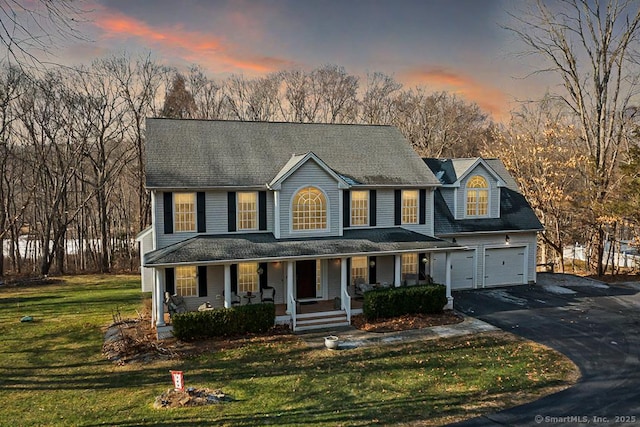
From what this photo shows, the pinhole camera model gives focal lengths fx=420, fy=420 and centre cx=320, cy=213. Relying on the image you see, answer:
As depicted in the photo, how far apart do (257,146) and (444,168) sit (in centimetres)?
1010

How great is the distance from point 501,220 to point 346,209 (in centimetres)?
904

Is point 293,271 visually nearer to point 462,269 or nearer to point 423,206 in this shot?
point 423,206

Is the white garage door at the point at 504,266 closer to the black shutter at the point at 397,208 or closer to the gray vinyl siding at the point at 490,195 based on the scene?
the gray vinyl siding at the point at 490,195

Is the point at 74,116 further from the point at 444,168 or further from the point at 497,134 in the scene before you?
the point at 497,134

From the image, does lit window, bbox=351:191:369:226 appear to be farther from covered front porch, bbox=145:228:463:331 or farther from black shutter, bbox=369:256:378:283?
black shutter, bbox=369:256:378:283

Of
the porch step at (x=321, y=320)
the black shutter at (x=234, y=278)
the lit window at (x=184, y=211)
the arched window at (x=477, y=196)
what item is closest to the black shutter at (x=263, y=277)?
the black shutter at (x=234, y=278)

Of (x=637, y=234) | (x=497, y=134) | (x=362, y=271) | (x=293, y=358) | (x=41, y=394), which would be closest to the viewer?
Result: (x=41, y=394)

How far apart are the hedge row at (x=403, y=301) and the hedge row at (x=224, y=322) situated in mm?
3903

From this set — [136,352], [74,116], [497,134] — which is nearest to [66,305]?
[136,352]

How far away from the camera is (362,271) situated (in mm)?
19016

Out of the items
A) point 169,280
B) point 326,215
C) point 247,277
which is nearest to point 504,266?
point 326,215

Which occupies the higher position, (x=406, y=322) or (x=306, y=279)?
(x=306, y=279)

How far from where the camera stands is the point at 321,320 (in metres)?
16.3

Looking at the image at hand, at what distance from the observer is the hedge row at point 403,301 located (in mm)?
16609
